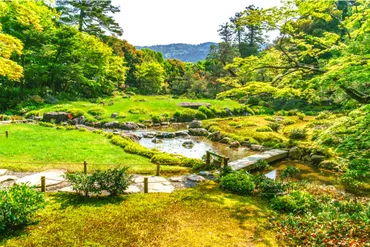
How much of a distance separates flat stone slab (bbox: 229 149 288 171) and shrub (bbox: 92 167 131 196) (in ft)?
19.6

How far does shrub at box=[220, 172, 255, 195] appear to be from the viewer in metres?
8.97

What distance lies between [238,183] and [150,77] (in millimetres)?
36937

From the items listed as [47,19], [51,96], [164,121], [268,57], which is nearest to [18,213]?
[268,57]

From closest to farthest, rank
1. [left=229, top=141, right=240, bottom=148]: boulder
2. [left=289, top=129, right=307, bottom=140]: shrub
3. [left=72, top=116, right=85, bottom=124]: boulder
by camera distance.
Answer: [left=229, top=141, right=240, bottom=148]: boulder, [left=289, top=129, right=307, bottom=140]: shrub, [left=72, top=116, right=85, bottom=124]: boulder

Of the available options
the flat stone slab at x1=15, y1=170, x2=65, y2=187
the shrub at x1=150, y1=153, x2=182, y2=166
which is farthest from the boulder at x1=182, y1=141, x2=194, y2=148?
the flat stone slab at x1=15, y1=170, x2=65, y2=187

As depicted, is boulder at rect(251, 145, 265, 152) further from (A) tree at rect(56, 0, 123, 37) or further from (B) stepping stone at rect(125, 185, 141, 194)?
(A) tree at rect(56, 0, 123, 37)

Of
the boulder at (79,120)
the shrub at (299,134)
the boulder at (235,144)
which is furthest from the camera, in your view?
the boulder at (79,120)

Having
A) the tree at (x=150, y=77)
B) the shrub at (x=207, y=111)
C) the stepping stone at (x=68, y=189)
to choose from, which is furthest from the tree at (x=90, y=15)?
the stepping stone at (x=68, y=189)

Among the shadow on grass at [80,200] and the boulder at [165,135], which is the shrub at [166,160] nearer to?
the shadow on grass at [80,200]

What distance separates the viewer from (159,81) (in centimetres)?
4494

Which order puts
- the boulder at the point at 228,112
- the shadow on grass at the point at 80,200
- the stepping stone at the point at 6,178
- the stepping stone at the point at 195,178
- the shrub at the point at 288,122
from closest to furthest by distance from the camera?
the shadow on grass at the point at 80,200
the stepping stone at the point at 6,178
the stepping stone at the point at 195,178
the shrub at the point at 288,122
the boulder at the point at 228,112

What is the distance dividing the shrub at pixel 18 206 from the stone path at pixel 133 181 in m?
2.05

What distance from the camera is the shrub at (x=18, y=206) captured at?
5.64 m

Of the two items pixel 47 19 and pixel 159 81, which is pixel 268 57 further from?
pixel 159 81
